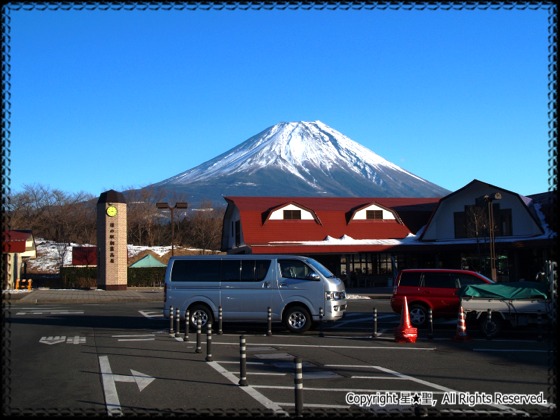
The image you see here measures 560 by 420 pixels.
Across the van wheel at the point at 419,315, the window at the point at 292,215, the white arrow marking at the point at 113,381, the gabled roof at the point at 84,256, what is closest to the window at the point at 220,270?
the van wheel at the point at 419,315

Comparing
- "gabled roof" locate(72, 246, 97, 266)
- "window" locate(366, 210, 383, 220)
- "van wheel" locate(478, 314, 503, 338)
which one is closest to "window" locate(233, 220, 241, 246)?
"window" locate(366, 210, 383, 220)

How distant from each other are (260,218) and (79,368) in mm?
36778

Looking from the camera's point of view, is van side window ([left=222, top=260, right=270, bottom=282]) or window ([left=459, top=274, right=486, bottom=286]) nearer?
van side window ([left=222, top=260, right=270, bottom=282])

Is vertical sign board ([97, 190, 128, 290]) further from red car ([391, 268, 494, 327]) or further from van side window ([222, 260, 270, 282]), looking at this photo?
red car ([391, 268, 494, 327])

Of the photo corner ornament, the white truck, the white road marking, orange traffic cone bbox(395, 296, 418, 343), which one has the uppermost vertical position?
the photo corner ornament

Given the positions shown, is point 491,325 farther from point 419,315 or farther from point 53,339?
point 53,339

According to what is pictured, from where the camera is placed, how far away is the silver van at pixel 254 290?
19.0 m

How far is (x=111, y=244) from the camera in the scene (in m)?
50.0

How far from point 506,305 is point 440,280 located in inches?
131

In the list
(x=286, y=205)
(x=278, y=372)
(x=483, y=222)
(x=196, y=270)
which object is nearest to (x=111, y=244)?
(x=286, y=205)

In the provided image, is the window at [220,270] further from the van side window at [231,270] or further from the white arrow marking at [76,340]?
the white arrow marking at [76,340]

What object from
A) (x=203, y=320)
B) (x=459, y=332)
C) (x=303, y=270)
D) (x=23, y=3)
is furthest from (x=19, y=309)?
(x=23, y=3)

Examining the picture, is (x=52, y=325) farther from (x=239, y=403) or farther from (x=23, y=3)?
(x=23, y=3)

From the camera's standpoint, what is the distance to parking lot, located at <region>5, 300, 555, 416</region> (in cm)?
881
